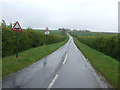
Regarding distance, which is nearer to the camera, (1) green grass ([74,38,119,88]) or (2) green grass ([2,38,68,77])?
(1) green grass ([74,38,119,88])

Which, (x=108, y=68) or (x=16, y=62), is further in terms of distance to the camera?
(x=16, y=62)

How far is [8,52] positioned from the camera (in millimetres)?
14898

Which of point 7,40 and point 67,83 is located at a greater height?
point 7,40

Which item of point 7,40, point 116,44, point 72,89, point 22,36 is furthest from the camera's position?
point 22,36

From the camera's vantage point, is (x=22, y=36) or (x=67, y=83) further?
(x=22, y=36)

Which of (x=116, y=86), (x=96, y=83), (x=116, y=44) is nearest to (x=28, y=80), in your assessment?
(x=96, y=83)

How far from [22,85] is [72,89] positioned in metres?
2.03

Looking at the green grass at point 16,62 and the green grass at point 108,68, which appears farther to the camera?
the green grass at point 16,62

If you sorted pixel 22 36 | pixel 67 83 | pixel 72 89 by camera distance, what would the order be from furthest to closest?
1. pixel 22 36
2. pixel 67 83
3. pixel 72 89

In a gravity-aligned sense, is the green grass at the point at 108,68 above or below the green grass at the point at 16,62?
below

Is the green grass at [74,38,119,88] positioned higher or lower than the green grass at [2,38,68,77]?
lower

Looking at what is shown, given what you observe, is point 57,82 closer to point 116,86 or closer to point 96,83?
point 96,83

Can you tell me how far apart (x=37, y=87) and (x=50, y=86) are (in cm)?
52

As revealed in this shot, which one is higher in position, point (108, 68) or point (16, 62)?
point (16, 62)
